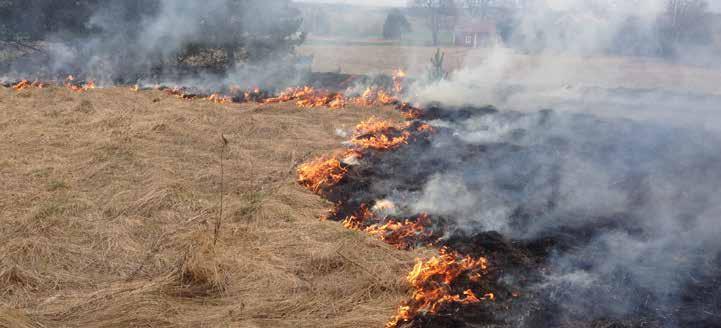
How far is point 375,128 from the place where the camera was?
10703mm

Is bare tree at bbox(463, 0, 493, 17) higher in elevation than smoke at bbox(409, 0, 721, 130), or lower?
higher

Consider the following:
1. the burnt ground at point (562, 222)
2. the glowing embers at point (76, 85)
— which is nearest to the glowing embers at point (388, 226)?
the burnt ground at point (562, 222)

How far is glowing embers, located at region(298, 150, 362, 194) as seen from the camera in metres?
7.62

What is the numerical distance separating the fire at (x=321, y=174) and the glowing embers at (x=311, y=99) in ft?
A: 16.6

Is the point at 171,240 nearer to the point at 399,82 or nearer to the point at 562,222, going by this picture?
the point at 562,222

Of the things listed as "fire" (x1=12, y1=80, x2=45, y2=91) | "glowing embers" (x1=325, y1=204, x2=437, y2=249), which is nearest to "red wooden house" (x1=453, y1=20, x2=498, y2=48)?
"fire" (x1=12, y1=80, x2=45, y2=91)

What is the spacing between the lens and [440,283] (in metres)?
4.72

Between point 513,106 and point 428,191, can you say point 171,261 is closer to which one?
point 428,191

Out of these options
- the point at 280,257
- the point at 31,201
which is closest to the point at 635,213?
the point at 280,257

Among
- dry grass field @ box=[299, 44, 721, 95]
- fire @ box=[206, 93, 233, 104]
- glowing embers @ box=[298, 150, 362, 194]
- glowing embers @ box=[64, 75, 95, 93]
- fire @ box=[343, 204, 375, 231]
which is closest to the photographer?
fire @ box=[343, 204, 375, 231]

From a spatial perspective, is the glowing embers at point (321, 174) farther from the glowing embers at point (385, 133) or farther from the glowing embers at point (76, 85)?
the glowing embers at point (76, 85)

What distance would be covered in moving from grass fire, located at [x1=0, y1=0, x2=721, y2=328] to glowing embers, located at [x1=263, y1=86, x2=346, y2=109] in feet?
0.35

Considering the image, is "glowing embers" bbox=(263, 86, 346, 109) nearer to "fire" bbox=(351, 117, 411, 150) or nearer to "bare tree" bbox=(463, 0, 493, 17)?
"fire" bbox=(351, 117, 411, 150)

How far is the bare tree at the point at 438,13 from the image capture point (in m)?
26.2
